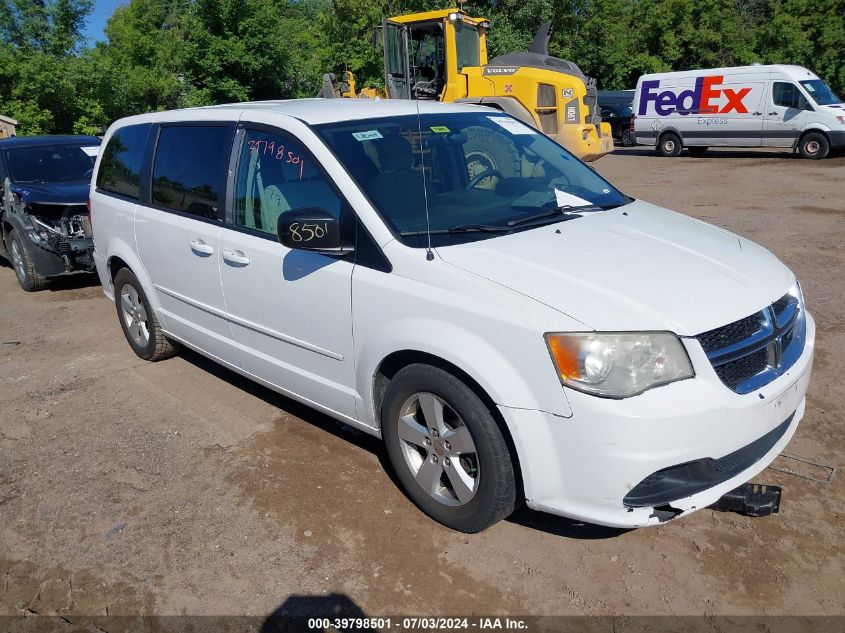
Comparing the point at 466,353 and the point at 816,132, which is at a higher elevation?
the point at 466,353

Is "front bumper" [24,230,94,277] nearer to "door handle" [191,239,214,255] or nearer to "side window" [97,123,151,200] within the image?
"side window" [97,123,151,200]

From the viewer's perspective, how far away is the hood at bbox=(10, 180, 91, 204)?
767 centimetres

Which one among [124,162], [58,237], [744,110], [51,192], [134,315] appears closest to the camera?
[124,162]

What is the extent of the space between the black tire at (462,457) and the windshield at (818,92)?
18979 millimetres

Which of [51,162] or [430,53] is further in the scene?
[430,53]

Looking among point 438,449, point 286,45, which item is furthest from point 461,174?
point 286,45

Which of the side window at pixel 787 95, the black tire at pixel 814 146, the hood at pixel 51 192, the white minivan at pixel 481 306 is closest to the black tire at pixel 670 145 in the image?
the side window at pixel 787 95

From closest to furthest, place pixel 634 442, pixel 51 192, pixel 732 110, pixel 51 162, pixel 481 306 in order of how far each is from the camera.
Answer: pixel 634 442 → pixel 481 306 → pixel 51 192 → pixel 51 162 → pixel 732 110

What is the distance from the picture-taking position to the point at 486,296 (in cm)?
288

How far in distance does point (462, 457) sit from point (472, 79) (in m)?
12.9

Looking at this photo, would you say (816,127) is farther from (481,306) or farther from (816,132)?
(481,306)

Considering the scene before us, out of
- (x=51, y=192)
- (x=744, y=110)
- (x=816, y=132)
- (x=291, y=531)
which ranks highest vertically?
(x=51, y=192)

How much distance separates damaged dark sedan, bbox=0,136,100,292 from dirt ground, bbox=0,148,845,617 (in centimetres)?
285

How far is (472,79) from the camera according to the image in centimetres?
1477
